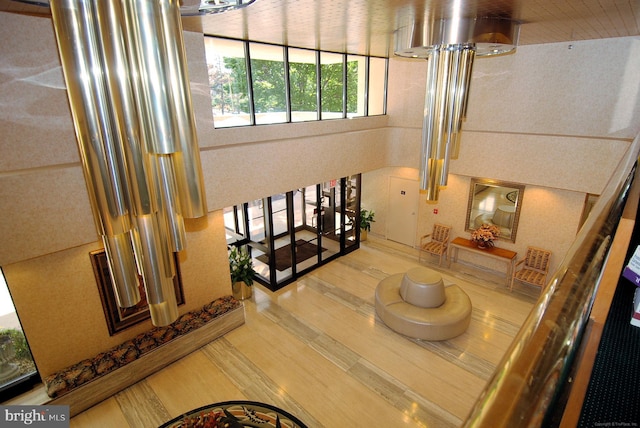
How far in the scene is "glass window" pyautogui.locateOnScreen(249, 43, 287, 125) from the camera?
7012 millimetres

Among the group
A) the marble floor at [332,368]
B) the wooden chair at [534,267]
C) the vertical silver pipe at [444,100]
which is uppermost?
the vertical silver pipe at [444,100]

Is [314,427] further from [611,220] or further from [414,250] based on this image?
[414,250]

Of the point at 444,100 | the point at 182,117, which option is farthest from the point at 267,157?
the point at 182,117

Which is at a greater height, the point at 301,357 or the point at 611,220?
the point at 611,220

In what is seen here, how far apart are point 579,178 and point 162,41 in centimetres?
855

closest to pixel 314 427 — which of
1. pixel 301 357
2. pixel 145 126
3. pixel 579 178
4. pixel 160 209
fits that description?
pixel 301 357

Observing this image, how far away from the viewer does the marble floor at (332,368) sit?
5.29m

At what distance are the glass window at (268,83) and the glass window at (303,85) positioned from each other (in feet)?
0.93

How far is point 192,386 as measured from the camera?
5.80 meters

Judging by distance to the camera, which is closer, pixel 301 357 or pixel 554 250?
pixel 301 357

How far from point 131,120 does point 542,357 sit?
1.67 m

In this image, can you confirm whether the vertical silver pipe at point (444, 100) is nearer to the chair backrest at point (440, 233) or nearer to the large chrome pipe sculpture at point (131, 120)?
the large chrome pipe sculpture at point (131, 120)

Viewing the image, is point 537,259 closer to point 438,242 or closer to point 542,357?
point 438,242

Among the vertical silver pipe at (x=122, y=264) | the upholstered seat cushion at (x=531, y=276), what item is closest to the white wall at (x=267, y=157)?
the upholstered seat cushion at (x=531, y=276)
